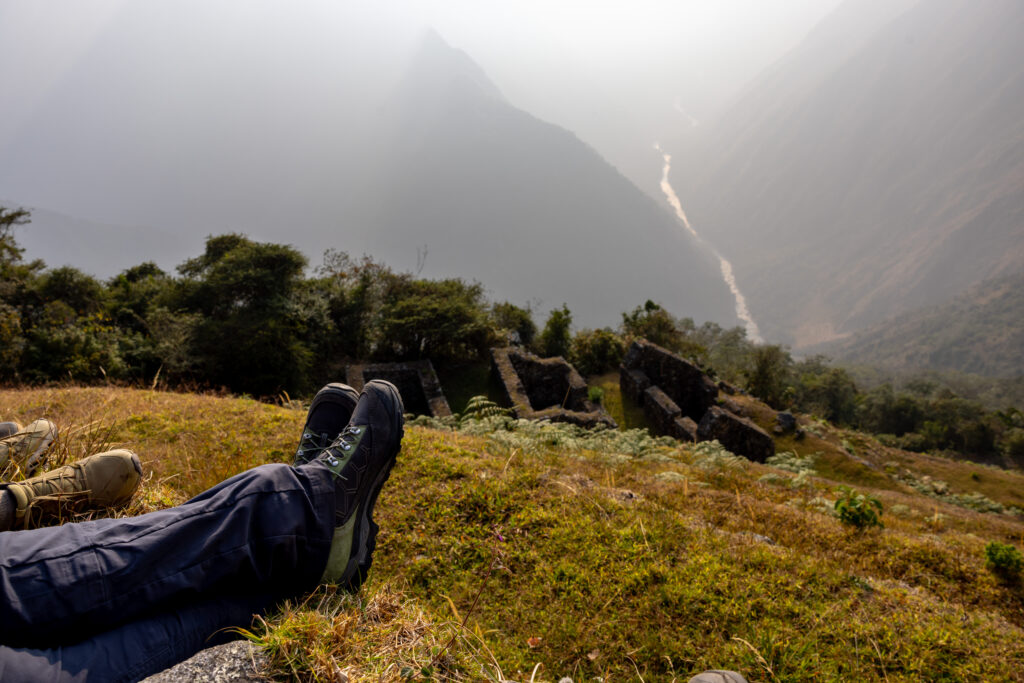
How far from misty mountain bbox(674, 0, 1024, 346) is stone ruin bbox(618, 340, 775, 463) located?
13560cm

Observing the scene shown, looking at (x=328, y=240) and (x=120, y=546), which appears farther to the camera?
(x=328, y=240)

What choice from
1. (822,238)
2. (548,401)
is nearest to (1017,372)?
(822,238)

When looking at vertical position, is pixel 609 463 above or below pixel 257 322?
below

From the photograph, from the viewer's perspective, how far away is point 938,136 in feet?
551

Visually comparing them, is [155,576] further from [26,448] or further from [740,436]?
[740,436]

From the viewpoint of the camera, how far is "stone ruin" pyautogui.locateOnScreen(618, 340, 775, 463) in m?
12.9

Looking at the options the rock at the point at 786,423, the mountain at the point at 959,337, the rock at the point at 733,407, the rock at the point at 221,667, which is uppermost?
the mountain at the point at 959,337

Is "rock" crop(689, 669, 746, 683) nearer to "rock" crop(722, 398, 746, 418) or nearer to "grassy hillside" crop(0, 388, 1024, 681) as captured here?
"grassy hillside" crop(0, 388, 1024, 681)

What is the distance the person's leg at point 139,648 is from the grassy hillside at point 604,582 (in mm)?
128

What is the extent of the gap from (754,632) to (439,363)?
1348 cm

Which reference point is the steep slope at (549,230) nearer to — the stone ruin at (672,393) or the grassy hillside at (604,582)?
the stone ruin at (672,393)

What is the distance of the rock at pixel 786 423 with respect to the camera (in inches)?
532

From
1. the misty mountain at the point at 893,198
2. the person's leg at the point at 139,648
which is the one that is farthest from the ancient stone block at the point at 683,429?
the misty mountain at the point at 893,198

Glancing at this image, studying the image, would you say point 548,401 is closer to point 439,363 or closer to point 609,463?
point 439,363
